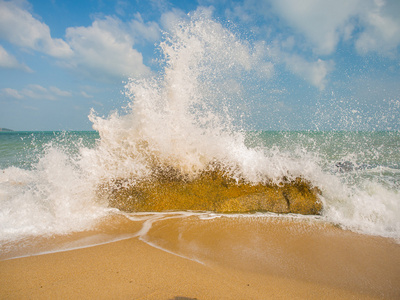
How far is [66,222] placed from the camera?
2811 millimetres

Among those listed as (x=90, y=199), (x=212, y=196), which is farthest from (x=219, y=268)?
(x=90, y=199)

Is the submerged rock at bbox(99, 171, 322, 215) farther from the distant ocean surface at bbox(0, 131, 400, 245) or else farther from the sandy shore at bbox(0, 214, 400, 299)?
the sandy shore at bbox(0, 214, 400, 299)

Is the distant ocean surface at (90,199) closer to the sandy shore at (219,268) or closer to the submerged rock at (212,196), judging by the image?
the submerged rock at (212,196)

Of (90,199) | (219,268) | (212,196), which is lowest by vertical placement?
(219,268)

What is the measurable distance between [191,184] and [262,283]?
178 cm

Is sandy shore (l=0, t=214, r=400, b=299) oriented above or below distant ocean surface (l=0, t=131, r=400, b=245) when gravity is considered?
below

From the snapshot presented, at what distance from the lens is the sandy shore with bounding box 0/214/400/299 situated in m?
1.66

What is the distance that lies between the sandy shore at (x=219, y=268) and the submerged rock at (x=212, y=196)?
54cm

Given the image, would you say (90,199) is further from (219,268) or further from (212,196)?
(219,268)

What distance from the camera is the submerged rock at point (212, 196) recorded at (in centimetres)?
322

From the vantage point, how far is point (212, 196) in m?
3.26

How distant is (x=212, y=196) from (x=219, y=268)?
135 centimetres

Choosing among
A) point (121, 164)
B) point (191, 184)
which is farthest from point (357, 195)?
point (121, 164)

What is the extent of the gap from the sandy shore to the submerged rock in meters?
0.54
